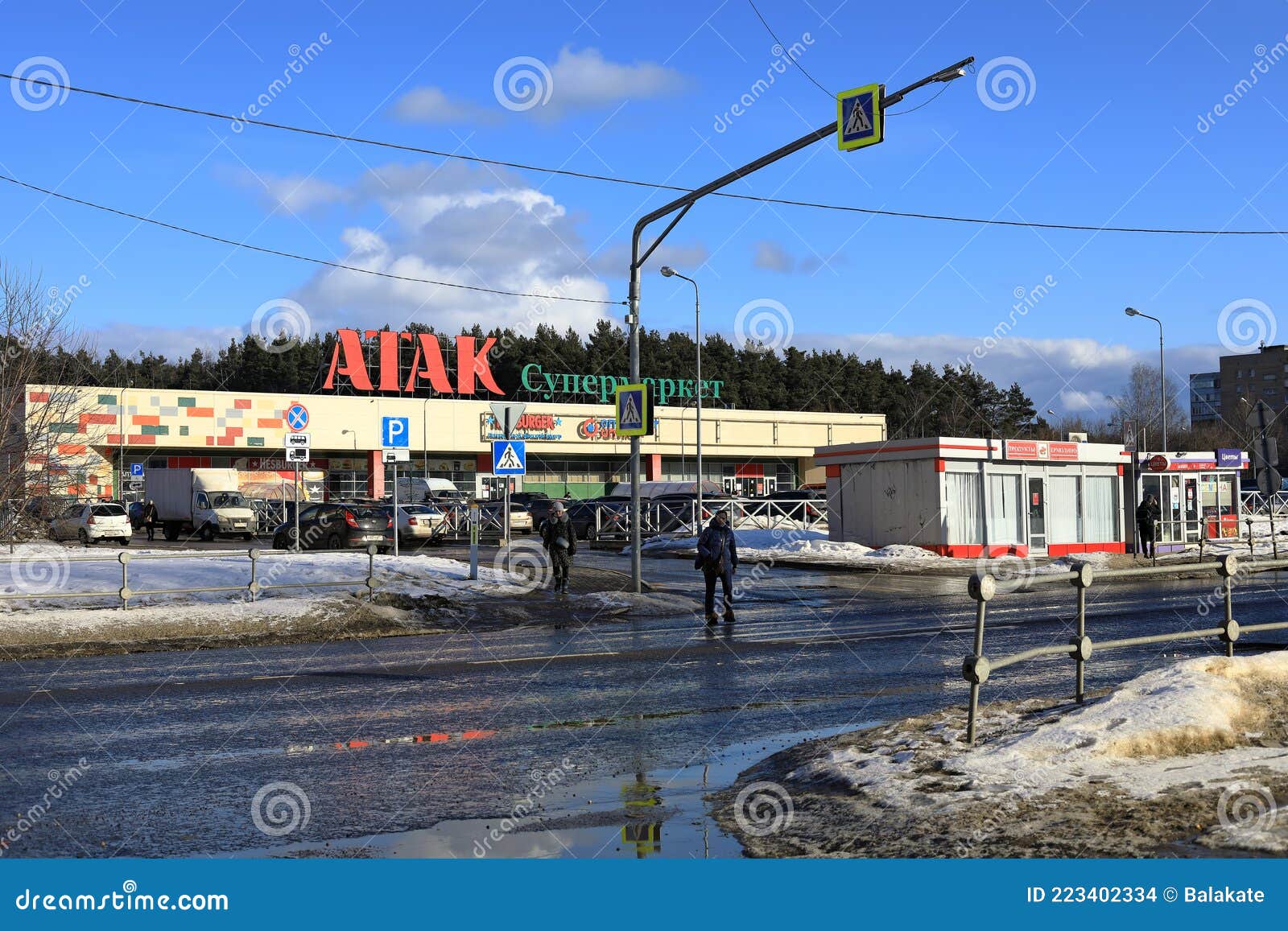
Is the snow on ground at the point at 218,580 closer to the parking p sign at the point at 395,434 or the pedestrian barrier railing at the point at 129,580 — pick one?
the pedestrian barrier railing at the point at 129,580

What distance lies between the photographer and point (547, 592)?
24594 mm

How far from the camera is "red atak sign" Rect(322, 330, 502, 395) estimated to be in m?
70.8

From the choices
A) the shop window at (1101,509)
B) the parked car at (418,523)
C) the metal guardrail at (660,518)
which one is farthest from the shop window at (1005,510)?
the parked car at (418,523)

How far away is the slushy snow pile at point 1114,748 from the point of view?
23.2 ft

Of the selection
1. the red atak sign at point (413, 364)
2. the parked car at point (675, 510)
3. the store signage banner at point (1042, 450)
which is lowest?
the parked car at point (675, 510)

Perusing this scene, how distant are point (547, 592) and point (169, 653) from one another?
9.13 m

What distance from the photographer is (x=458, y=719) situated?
1082 centimetres

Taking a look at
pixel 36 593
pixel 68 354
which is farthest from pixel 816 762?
pixel 68 354

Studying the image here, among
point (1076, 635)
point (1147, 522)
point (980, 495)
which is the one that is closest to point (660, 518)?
point (980, 495)

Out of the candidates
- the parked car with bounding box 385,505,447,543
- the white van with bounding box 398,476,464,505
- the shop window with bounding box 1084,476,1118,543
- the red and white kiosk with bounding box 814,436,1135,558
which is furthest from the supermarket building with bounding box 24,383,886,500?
the shop window with bounding box 1084,476,1118,543

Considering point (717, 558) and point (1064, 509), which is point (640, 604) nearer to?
point (717, 558)

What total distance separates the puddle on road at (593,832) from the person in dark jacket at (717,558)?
38.6 feet

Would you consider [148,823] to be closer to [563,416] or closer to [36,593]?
[36,593]

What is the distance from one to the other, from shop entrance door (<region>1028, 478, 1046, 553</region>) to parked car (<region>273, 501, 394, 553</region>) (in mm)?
19774
